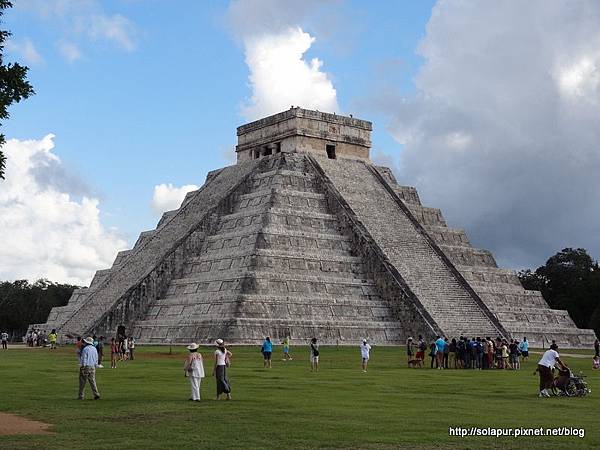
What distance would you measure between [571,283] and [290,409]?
203ft

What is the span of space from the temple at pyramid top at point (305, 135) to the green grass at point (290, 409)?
2647 centimetres

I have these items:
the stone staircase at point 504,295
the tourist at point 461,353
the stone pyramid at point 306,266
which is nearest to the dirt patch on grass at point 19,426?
the tourist at point 461,353

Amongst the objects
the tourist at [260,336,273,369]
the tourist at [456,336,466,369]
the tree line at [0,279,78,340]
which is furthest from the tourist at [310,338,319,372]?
the tree line at [0,279,78,340]

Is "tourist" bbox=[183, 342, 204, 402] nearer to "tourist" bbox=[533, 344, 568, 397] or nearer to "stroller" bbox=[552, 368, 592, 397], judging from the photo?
"tourist" bbox=[533, 344, 568, 397]

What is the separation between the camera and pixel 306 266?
44.4m

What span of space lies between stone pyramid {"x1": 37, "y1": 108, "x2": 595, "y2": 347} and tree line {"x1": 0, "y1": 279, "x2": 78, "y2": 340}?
33.5 meters

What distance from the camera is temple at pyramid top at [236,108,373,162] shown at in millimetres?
53500

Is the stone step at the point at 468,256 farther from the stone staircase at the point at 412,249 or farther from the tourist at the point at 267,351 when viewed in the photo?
the tourist at the point at 267,351

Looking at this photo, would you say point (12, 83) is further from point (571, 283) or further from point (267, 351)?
point (571, 283)

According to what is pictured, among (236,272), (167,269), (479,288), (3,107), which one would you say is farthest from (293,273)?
(3,107)

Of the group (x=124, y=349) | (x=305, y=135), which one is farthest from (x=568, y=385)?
(x=305, y=135)

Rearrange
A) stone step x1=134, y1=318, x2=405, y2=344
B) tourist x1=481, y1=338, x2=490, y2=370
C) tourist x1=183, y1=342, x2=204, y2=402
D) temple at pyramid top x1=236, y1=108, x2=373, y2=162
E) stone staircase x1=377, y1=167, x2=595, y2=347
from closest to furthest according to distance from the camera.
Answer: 1. tourist x1=183, y1=342, x2=204, y2=402
2. tourist x1=481, y1=338, x2=490, y2=370
3. stone step x1=134, y1=318, x2=405, y2=344
4. stone staircase x1=377, y1=167, x2=595, y2=347
5. temple at pyramid top x1=236, y1=108, x2=373, y2=162

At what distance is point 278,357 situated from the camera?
35531 mm

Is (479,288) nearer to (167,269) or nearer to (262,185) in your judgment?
(262,185)
